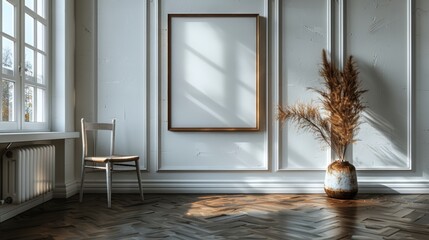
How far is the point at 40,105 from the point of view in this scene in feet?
10.6

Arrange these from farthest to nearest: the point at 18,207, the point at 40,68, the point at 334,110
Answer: the point at 334,110, the point at 40,68, the point at 18,207

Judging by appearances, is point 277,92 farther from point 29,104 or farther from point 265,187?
point 29,104

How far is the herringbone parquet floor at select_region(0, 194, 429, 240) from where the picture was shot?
224 centimetres

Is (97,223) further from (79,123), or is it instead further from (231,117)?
(231,117)

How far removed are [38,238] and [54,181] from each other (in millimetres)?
1212

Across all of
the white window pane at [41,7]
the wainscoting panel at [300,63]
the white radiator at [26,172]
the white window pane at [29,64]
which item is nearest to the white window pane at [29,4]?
the white window pane at [41,7]

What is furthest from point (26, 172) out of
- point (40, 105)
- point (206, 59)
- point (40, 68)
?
point (206, 59)

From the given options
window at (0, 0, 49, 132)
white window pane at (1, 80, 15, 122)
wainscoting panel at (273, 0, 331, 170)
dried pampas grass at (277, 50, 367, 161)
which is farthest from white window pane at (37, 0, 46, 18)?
dried pampas grass at (277, 50, 367, 161)

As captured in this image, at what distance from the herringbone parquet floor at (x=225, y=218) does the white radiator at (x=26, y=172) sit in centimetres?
16

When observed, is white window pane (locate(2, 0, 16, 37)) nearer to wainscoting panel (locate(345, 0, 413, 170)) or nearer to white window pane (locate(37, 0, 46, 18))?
white window pane (locate(37, 0, 46, 18))

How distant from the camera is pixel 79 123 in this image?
3633 millimetres

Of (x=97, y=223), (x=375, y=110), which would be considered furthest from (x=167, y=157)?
(x=375, y=110)

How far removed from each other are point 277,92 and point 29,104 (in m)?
2.26

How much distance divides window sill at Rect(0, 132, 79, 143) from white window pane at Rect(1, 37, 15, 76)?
0.48 m
